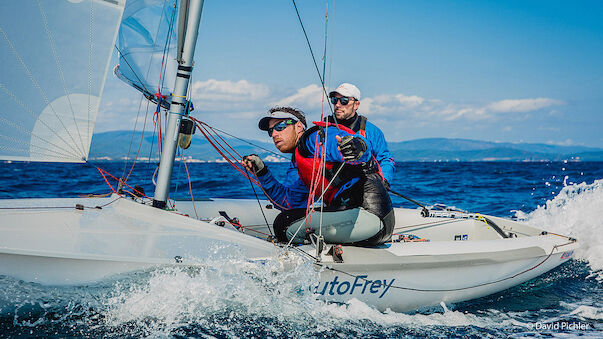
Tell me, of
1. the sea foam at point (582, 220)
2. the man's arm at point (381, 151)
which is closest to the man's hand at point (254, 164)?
the man's arm at point (381, 151)

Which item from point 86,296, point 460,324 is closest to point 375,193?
point 460,324

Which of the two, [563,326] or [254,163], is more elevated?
[254,163]

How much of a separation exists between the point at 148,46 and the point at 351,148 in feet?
7.02

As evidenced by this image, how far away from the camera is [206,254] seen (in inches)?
119

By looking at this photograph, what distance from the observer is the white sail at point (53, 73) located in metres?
3.29

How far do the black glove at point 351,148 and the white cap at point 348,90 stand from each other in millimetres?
1267

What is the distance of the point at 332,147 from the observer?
3.25 meters

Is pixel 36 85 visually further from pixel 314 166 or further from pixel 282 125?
pixel 314 166

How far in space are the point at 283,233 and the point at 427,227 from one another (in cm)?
242

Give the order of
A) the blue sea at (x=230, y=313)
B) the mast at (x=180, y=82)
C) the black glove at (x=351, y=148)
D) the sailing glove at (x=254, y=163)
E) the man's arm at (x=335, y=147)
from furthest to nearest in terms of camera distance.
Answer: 1. the sailing glove at (x=254, y=163)
2. the mast at (x=180, y=82)
3. the man's arm at (x=335, y=147)
4. the black glove at (x=351, y=148)
5. the blue sea at (x=230, y=313)

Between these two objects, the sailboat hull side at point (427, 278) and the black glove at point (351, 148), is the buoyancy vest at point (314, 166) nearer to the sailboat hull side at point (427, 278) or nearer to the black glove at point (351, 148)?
the black glove at point (351, 148)

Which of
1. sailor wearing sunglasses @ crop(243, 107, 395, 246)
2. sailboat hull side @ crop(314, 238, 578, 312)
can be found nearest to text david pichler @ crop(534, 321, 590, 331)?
sailboat hull side @ crop(314, 238, 578, 312)

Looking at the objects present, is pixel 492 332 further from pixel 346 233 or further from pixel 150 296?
pixel 150 296

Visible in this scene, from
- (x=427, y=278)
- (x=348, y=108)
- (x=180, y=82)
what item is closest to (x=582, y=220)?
(x=427, y=278)
